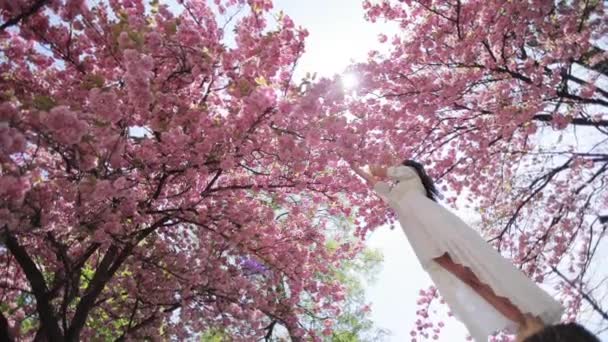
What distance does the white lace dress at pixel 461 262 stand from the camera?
8.14ft

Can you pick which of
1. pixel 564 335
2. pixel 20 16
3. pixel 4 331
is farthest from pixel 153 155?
pixel 564 335

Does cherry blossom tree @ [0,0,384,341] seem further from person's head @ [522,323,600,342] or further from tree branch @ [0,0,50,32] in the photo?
person's head @ [522,323,600,342]

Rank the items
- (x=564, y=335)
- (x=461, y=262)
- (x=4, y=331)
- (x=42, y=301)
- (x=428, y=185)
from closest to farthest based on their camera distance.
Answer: (x=564, y=335) < (x=461, y=262) < (x=428, y=185) < (x=4, y=331) < (x=42, y=301)

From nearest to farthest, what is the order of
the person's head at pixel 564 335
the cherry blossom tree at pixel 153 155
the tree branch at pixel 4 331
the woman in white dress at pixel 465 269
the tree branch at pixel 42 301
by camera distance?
the person's head at pixel 564 335 → the woman in white dress at pixel 465 269 → the cherry blossom tree at pixel 153 155 → the tree branch at pixel 4 331 → the tree branch at pixel 42 301

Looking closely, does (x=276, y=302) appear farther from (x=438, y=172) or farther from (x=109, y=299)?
(x=438, y=172)

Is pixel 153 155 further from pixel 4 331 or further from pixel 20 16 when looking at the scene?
pixel 4 331

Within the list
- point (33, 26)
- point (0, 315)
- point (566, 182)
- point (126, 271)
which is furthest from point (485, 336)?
point (126, 271)

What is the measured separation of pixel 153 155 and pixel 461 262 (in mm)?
2779

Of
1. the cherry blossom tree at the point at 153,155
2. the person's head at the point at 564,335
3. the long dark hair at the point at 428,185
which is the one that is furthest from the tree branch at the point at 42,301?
the person's head at the point at 564,335

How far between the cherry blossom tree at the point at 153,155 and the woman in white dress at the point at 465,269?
1.05 meters

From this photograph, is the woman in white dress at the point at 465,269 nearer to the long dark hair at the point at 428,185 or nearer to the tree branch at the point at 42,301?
the long dark hair at the point at 428,185

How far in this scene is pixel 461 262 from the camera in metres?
2.81

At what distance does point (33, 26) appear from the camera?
395 centimetres

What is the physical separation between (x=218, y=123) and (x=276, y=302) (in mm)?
3901
